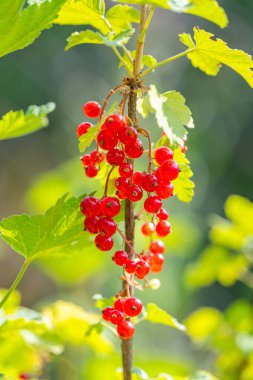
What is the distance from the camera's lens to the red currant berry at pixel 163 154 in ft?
3.25

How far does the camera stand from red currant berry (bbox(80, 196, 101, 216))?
38.1 inches

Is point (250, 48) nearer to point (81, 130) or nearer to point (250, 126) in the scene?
point (250, 126)

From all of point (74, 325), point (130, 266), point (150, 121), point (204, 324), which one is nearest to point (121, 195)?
point (130, 266)

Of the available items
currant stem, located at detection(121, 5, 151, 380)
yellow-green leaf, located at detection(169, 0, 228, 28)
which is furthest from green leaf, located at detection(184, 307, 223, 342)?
yellow-green leaf, located at detection(169, 0, 228, 28)

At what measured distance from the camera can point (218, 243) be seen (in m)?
2.19

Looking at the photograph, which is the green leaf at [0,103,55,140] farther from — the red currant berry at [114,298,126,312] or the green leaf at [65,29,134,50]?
the red currant berry at [114,298,126,312]

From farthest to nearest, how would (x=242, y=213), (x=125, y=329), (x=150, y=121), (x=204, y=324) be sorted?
(x=150, y=121) < (x=242, y=213) < (x=204, y=324) < (x=125, y=329)

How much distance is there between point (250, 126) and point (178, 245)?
460cm

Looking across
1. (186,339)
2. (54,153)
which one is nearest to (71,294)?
(186,339)

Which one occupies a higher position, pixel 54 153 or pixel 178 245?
pixel 178 245

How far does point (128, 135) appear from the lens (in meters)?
0.93

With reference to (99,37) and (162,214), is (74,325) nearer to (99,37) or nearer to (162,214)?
(162,214)

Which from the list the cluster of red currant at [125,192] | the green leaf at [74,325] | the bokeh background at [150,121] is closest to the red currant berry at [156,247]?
the cluster of red currant at [125,192]

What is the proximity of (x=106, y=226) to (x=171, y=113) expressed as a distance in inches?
8.7
